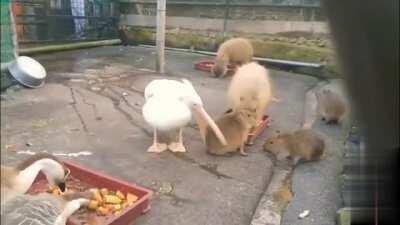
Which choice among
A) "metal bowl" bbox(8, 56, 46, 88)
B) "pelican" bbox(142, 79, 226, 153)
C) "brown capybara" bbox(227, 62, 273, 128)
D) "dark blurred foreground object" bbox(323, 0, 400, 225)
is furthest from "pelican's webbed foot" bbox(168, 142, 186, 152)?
"dark blurred foreground object" bbox(323, 0, 400, 225)

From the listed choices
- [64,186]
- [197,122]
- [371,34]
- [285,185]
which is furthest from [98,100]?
[371,34]

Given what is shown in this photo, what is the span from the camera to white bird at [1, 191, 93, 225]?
0.65m

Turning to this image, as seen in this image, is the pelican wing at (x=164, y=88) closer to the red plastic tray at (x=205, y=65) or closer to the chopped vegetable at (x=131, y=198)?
the red plastic tray at (x=205, y=65)

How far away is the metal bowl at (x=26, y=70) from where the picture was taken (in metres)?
0.40

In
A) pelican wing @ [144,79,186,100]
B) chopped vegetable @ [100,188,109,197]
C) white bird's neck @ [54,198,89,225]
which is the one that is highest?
pelican wing @ [144,79,186,100]

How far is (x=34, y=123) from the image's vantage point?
122 cm

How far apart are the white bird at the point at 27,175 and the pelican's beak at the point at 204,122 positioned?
20.0 inches

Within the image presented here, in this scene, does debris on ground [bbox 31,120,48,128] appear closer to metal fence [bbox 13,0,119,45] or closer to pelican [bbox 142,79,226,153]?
pelican [bbox 142,79,226,153]

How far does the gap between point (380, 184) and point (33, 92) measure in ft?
1.94

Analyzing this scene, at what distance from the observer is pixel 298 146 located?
5.27ft

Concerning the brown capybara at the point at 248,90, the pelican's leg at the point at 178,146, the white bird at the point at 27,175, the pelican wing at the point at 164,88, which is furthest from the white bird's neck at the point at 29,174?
the brown capybara at the point at 248,90

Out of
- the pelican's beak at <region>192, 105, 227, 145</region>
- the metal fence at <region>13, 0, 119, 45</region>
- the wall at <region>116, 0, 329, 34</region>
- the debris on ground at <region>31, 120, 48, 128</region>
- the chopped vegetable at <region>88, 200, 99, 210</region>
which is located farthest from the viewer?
the pelican's beak at <region>192, 105, 227, 145</region>

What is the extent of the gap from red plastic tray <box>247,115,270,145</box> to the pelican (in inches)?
8.3

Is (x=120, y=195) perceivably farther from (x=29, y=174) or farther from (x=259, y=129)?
(x=259, y=129)
